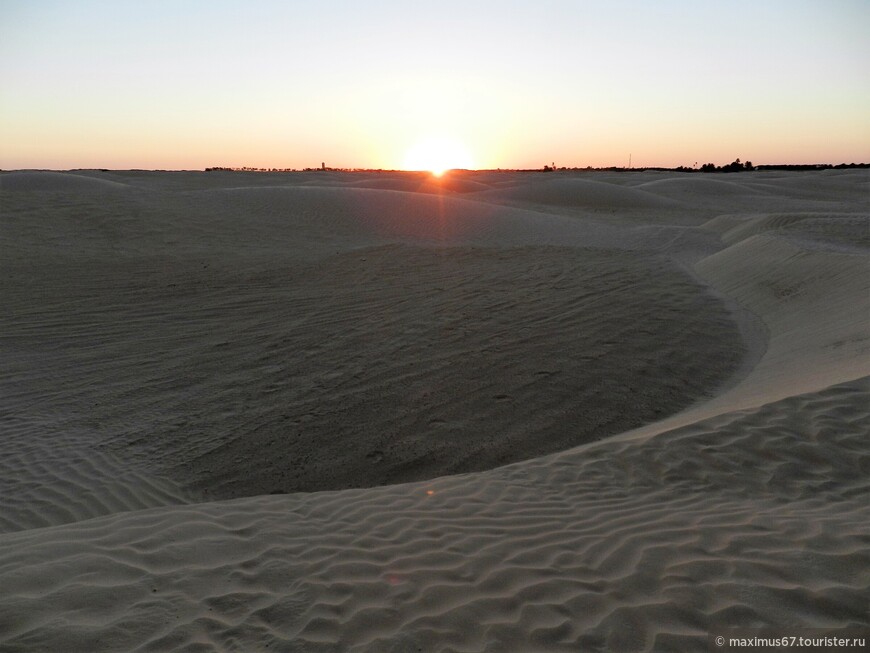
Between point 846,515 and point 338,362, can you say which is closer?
point 846,515

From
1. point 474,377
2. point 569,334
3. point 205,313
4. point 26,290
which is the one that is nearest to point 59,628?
point 474,377

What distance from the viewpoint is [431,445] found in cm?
670

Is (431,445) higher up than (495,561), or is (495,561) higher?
(495,561)

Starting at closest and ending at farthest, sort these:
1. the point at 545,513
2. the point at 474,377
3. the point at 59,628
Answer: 1. the point at 59,628
2. the point at 545,513
3. the point at 474,377

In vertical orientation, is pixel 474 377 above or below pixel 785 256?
below

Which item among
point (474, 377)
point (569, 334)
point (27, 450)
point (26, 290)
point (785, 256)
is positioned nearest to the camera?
point (27, 450)

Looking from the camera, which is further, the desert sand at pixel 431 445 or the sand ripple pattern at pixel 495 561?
the desert sand at pixel 431 445

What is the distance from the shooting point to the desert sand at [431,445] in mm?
3396

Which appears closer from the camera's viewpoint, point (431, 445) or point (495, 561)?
point (495, 561)

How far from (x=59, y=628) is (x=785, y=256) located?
14231 mm

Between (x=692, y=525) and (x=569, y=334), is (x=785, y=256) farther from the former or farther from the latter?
(x=692, y=525)

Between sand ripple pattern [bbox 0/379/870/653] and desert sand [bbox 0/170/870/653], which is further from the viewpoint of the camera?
desert sand [bbox 0/170/870/653]

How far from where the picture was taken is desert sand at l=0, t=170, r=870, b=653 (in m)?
3.40

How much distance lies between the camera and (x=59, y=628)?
128 inches
